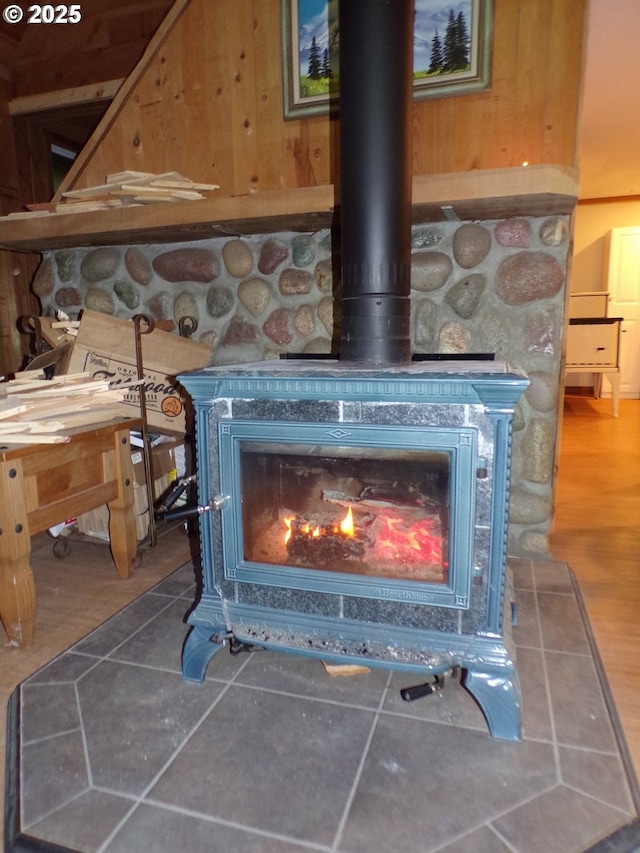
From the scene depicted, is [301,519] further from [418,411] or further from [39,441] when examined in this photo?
[39,441]

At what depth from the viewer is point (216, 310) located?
2475mm

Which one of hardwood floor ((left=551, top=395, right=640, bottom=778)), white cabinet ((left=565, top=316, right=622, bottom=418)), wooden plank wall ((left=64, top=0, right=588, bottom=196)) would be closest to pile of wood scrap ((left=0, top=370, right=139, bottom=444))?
wooden plank wall ((left=64, top=0, right=588, bottom=196))

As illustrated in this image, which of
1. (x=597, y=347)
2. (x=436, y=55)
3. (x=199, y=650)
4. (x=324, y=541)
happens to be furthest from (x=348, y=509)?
(x=597, y=347)

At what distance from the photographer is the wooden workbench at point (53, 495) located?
1602mm

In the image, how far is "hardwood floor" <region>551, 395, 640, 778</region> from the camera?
59.5 inches

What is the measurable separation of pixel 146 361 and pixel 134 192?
634mm

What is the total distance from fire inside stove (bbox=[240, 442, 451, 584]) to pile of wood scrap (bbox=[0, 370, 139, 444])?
2.35 feet

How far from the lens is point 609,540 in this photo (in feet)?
7.75

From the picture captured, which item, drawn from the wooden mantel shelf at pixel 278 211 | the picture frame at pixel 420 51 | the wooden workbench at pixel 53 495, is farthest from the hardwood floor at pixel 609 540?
the picture frame at pixel 420 51

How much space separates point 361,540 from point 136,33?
9.88 ft

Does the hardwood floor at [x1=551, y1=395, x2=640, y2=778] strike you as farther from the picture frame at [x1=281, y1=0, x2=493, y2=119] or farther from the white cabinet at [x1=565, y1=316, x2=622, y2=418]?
the picture frame at [x1=281, y1=0, x2=493, y2=119]

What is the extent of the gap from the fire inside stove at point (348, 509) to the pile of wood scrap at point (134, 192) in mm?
1241

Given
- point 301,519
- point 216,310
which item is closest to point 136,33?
point 216,310

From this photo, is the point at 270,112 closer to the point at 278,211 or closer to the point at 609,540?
the point at 278,211
